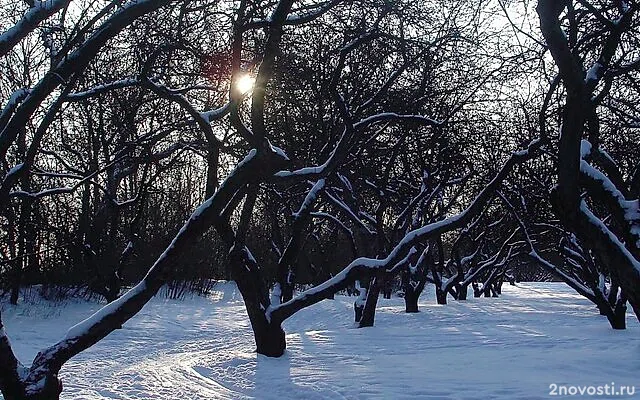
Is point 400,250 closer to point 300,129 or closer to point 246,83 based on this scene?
point 246,83

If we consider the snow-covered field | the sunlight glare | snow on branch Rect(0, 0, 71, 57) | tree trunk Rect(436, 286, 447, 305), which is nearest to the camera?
snow on branch Rect(0, 0, 71, 57)

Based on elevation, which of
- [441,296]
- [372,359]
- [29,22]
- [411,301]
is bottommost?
[372,359]

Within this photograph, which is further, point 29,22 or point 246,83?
point 246,83

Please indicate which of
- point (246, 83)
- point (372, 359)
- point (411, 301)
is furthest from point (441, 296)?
point (246, 83)

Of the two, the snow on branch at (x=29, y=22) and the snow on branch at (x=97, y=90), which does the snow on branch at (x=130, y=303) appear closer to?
the snow on branch at (x=29, y=22)

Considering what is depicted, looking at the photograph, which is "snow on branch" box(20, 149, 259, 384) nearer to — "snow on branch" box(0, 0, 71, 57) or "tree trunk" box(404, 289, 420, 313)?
"snow on branch" box(0, 0, 71, 57)

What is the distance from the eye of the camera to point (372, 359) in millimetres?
8891

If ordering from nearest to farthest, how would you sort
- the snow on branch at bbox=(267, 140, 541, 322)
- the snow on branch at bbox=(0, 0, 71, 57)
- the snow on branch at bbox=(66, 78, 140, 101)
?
1. the snow on branch at bbox=(0, 0, 71, 57)
2. the snow on branch at bbox=(66, 78, 140, 101)
3. the snow on branch at bbox=(267, 140, 541, 322)

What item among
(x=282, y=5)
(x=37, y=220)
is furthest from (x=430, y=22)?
(x=37, y=220)

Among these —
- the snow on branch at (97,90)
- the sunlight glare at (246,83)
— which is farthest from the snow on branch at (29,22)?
the sunlight glare at (246,83)

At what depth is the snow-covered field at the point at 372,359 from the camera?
684 centimetres

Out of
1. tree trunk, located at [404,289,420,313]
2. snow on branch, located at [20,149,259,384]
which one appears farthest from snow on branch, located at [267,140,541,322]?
tree trunk, located at [404,289,420,313]

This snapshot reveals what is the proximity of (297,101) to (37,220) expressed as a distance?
1097cm

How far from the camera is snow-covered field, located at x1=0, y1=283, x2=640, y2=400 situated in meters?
6.84
